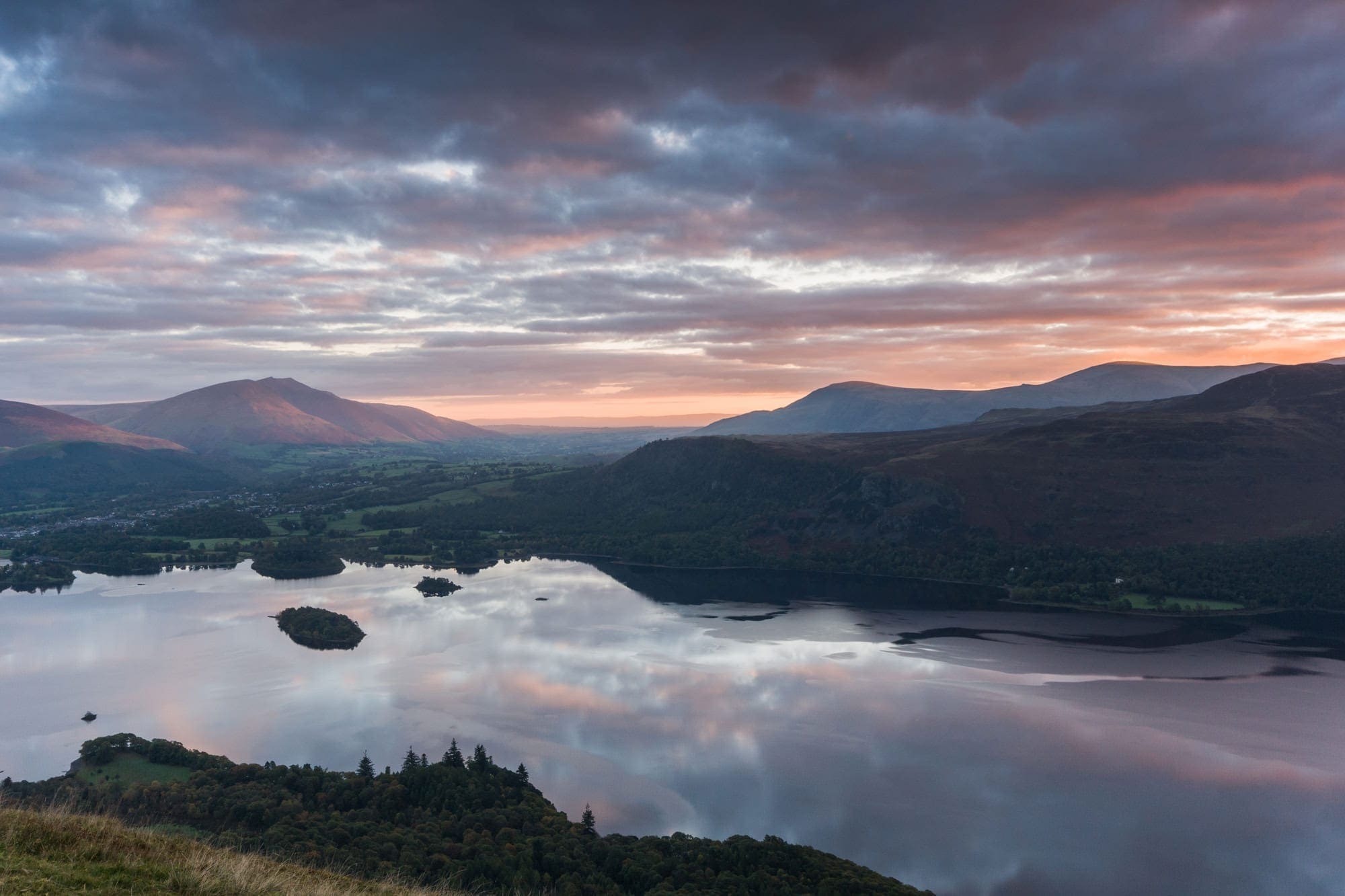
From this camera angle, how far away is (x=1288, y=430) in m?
142

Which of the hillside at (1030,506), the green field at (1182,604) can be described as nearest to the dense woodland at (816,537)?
the hillside at (1030,506)

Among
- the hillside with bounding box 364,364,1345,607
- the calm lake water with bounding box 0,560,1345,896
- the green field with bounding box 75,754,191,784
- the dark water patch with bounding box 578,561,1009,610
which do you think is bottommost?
the dark water patch with bounding box 578,561,1009,610

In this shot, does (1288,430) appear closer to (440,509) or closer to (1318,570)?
(1318,570)

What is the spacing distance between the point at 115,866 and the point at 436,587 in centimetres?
10833

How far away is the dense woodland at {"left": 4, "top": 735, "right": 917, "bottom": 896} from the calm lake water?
218 inches

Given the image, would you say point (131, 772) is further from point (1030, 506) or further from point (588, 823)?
point (1030, 506)

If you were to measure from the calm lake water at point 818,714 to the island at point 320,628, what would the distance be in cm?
193

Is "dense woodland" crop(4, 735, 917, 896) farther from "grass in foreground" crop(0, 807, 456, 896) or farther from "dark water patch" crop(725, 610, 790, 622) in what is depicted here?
"dark water patch" crop(725, 610, 790, 622)

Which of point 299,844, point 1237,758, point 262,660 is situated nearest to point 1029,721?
point 1237,758

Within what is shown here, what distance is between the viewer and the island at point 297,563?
13062cm

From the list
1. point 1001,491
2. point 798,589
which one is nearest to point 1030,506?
point 1001,491

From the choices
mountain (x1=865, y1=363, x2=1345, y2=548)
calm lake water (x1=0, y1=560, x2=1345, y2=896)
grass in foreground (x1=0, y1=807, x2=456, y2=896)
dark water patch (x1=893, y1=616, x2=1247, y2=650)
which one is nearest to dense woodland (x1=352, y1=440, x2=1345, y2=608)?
mountain (x1=865, y1=363, x2=1345, y2=548)

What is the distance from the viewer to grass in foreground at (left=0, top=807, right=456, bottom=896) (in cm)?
1277

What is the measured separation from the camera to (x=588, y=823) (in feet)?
147
